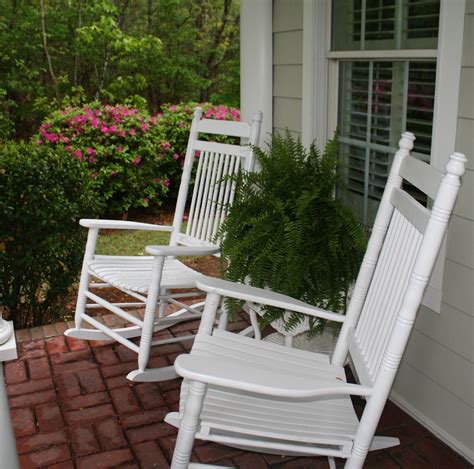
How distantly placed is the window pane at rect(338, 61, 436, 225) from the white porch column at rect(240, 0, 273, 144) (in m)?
0.53

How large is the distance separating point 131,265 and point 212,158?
72cm

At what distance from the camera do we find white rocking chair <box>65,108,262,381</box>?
9.25ft

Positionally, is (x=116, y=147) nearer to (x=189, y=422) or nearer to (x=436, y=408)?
(x=436, y=408)

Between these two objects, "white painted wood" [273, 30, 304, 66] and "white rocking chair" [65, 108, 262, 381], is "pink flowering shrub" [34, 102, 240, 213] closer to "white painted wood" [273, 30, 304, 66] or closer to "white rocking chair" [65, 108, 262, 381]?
"white rocking chair" [65, 108, 262, 381]

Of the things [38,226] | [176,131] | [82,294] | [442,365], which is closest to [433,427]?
[442,365]

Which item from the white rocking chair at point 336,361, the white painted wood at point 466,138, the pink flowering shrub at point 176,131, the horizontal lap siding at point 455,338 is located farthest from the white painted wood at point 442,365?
the pink flowering shrub at point 176,131

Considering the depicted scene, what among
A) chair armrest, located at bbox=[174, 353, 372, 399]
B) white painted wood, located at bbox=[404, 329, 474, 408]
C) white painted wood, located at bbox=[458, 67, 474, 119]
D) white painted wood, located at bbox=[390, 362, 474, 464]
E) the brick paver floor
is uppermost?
white painted wood, located at bbox=[458, 67, 474, 119]

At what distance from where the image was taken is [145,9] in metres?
9.64

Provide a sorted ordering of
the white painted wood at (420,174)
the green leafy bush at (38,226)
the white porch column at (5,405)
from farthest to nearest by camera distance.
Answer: the green leafy bush at (38,226) < the white painted wood at (420,174) < the white porch column at (5,405)

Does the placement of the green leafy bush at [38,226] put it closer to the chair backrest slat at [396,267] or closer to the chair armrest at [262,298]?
the chair armrest at [262,298]

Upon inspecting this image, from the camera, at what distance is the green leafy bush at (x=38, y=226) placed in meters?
3.46

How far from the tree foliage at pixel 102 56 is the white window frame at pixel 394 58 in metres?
5.48

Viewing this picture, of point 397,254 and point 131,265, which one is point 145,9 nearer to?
point 131,265

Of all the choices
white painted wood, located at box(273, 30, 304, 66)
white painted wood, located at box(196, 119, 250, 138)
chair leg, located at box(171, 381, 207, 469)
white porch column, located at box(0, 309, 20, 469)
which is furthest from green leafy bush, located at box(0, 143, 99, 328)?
chair leg, located at box(171, 381, 207, 469)
